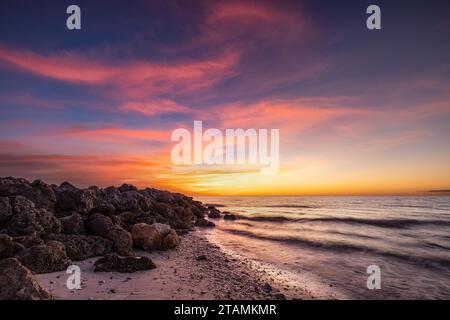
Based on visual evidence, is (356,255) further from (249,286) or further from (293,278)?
(249,286)

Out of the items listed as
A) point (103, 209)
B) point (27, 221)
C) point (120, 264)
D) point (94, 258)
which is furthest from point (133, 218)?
point (120, 264)

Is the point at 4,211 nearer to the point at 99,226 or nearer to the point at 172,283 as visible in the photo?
the point at 99,226

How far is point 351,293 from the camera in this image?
30.3ft

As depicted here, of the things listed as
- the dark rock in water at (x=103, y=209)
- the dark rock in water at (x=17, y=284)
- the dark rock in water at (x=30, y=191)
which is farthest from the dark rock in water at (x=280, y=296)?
the dark rock in water at (x=30, y=191)

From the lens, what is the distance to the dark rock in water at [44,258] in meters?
8.07

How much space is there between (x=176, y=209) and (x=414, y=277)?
62.6 ft

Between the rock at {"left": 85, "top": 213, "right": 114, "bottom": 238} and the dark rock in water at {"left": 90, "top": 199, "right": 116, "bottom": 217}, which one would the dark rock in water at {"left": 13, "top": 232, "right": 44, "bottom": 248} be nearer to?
the rock at {"left": 85, "top": 213, "right": 114, "bottom": 238}

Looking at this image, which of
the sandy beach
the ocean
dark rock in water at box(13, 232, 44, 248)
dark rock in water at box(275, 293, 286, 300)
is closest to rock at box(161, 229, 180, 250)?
the sandy beach

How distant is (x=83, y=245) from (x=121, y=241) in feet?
4.77

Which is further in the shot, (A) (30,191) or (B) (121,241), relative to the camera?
(A) (30,191)

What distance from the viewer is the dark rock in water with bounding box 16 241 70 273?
8.07 m

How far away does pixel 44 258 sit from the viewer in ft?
27.4

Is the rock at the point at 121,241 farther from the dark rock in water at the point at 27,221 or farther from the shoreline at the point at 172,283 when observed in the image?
the dark rock in water at the point at 27,221
